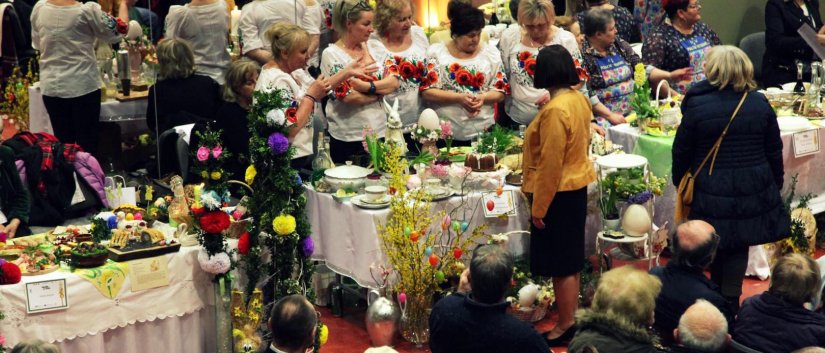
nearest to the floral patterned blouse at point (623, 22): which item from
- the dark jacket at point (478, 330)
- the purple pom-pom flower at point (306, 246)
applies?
the purple pom-pom flower at point (306, 246)

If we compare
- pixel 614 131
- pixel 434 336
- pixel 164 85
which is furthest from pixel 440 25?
pixel 434 336

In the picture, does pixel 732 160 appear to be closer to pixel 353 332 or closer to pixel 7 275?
pixel 353 332

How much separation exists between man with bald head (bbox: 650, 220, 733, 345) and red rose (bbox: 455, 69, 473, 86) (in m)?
2.05

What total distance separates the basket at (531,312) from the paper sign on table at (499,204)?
482 millimetres

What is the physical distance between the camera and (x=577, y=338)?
3879mm

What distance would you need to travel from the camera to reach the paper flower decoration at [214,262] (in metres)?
5.06

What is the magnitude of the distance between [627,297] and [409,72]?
9.29 ft

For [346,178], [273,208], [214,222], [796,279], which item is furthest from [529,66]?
[796,279]

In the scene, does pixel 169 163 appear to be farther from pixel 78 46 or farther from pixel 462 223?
pixel 462 223

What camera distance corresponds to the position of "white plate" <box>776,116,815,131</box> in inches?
267

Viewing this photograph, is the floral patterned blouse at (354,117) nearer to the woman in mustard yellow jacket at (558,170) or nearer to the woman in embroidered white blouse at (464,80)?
the woman in embroidered white blouse at (464,80)

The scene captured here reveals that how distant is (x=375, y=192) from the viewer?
18.4 ft

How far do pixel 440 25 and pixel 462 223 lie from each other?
2727 mm

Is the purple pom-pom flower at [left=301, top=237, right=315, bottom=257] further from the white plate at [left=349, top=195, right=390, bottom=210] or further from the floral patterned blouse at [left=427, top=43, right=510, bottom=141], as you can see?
the floral patterned blouse at [left=427, top=43, right=510, bottom=141]
